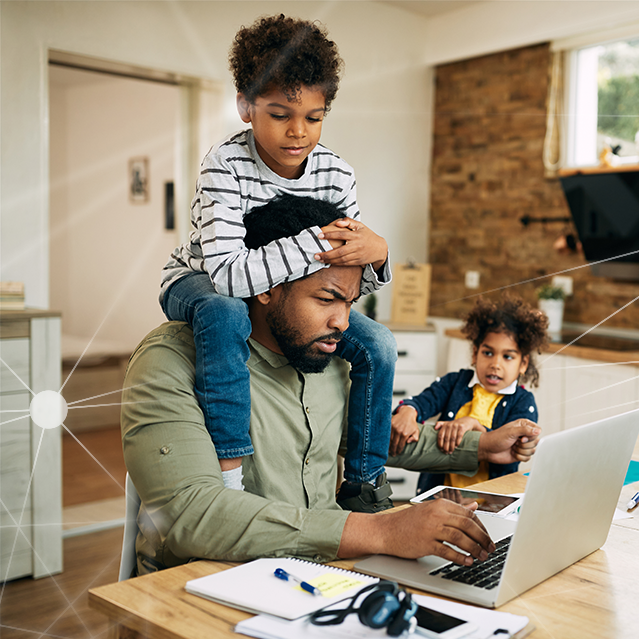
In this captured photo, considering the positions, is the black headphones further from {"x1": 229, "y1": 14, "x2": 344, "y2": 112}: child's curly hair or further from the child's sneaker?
{"x1": 229, "y1": 14, "x2": 344, "y2": 112}: child's curly hair

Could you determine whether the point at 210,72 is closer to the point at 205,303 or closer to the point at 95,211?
the point at 205,303

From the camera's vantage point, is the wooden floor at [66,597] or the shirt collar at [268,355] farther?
the wooden floor at [66,597]

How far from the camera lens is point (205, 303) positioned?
92cm

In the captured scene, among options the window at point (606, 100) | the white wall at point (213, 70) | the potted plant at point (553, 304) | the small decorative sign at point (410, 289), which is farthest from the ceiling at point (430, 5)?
the potted plant at point (553, 304)

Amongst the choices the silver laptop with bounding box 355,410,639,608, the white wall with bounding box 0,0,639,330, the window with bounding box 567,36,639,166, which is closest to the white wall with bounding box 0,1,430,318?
the white wall with bounding box 0,0,639,330

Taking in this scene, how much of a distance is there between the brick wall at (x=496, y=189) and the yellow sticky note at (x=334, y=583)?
244cm

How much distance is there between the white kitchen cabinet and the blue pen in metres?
1.60

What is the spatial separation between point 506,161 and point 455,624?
2.80 meters

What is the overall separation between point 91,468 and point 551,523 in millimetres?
2775

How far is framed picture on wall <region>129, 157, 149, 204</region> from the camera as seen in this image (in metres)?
3.94

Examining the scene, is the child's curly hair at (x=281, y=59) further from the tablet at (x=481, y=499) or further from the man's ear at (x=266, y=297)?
the tablet at (x=481, y=499)

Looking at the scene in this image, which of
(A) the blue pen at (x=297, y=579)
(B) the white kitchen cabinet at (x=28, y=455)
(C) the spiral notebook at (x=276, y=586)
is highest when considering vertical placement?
(A) the blue pen at (x=297, y=579)

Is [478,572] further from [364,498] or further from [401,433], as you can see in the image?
[401,433]

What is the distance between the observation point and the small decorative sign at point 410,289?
8.85 ft
